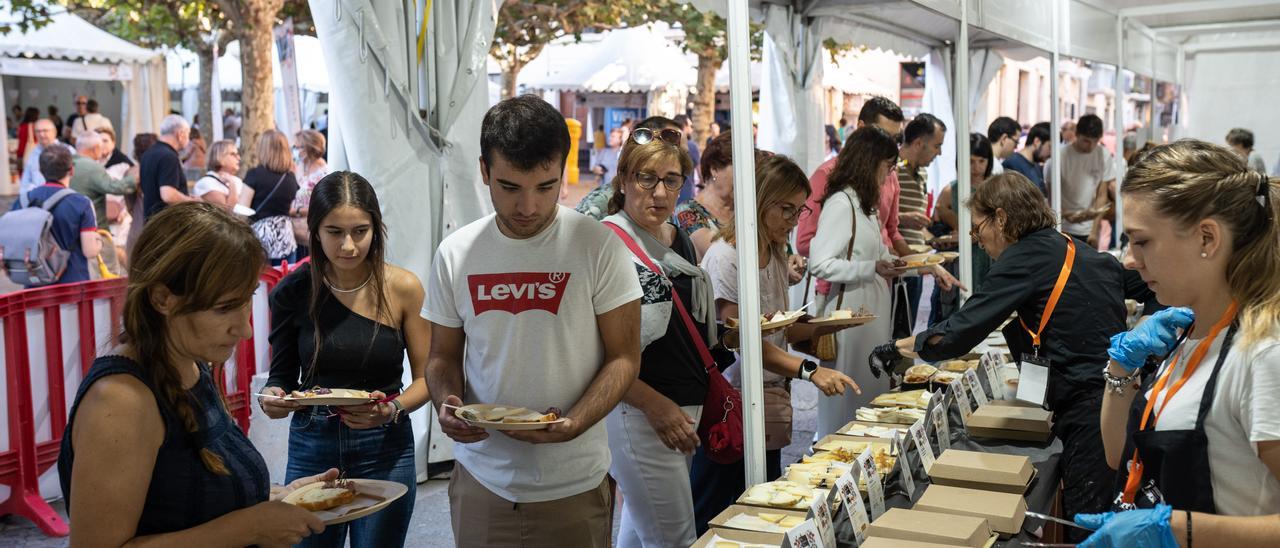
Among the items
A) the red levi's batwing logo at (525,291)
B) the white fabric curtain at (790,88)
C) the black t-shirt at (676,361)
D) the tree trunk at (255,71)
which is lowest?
the black t-shirt at (676,361)

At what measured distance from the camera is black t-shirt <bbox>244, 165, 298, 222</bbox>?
7547mm

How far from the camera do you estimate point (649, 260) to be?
272 centimetres

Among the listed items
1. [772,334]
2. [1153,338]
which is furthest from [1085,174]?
[1153,338]

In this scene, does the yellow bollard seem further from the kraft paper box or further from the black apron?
the black apron

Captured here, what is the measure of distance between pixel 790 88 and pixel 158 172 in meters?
4.47

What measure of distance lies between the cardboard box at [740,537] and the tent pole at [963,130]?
3.27 metres

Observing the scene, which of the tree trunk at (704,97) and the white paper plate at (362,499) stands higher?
the tree trunk at (704,97)

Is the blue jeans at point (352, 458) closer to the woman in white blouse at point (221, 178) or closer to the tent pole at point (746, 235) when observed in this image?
the tent pole at point (746, 235)

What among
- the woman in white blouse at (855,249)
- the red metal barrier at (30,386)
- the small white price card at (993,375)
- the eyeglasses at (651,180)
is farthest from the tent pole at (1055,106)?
the red metal barrier at (30,386)

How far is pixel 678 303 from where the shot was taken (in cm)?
277

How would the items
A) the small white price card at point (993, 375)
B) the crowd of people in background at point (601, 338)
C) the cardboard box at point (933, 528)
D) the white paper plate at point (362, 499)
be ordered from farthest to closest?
1. the small white price card at point (993, 375)
2. the cardboard box at point (933, 528)
3. the white paper plate at point (362, 499)
4. the crowd of people in background at point (601, 338)

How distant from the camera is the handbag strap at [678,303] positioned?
271cm

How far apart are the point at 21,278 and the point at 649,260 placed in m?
4.80

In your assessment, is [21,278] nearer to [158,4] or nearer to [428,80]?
[428,80]
